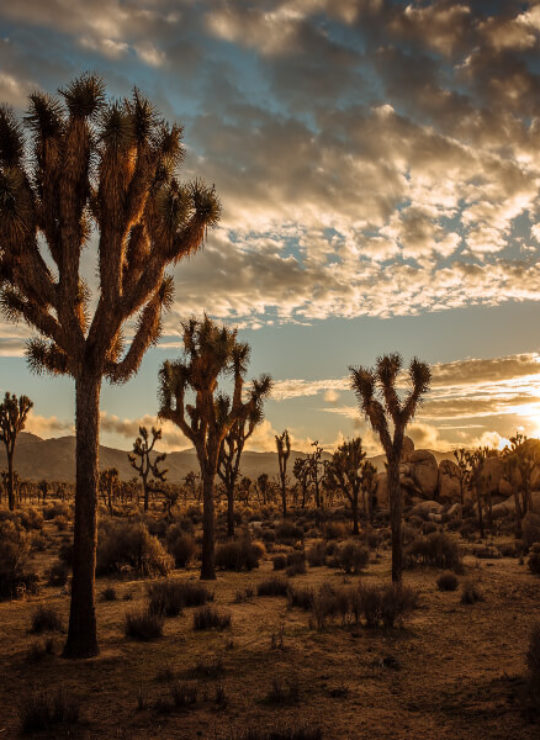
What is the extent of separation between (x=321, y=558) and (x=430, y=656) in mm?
11376

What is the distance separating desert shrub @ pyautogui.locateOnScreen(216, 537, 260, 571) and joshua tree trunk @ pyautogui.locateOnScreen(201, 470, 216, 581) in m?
2.28

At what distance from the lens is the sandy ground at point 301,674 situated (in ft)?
19.6

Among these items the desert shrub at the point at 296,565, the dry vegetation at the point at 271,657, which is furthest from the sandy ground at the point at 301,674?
the desert shrub at the point at 296,565

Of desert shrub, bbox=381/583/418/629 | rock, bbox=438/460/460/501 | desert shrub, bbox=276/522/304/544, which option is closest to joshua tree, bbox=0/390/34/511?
desert shrub, bbox=276/522/304/544

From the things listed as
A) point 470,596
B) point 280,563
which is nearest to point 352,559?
point 280,563

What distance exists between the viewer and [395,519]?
1619cm

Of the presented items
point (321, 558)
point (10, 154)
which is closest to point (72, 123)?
point (10, 154)

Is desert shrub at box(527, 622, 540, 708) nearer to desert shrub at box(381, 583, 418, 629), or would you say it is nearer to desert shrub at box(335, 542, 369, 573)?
desert shrub at box(381, 583, 418, 629)

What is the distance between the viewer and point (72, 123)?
28.6 feet

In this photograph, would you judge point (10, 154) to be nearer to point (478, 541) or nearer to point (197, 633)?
point (197, 633)

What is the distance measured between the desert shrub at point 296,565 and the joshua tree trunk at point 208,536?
2666mm

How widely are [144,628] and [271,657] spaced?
8.12 ft

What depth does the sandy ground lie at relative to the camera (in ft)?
19.6

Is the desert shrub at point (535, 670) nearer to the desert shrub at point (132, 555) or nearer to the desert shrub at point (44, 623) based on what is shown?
the desert shrub at point (44, 623)
